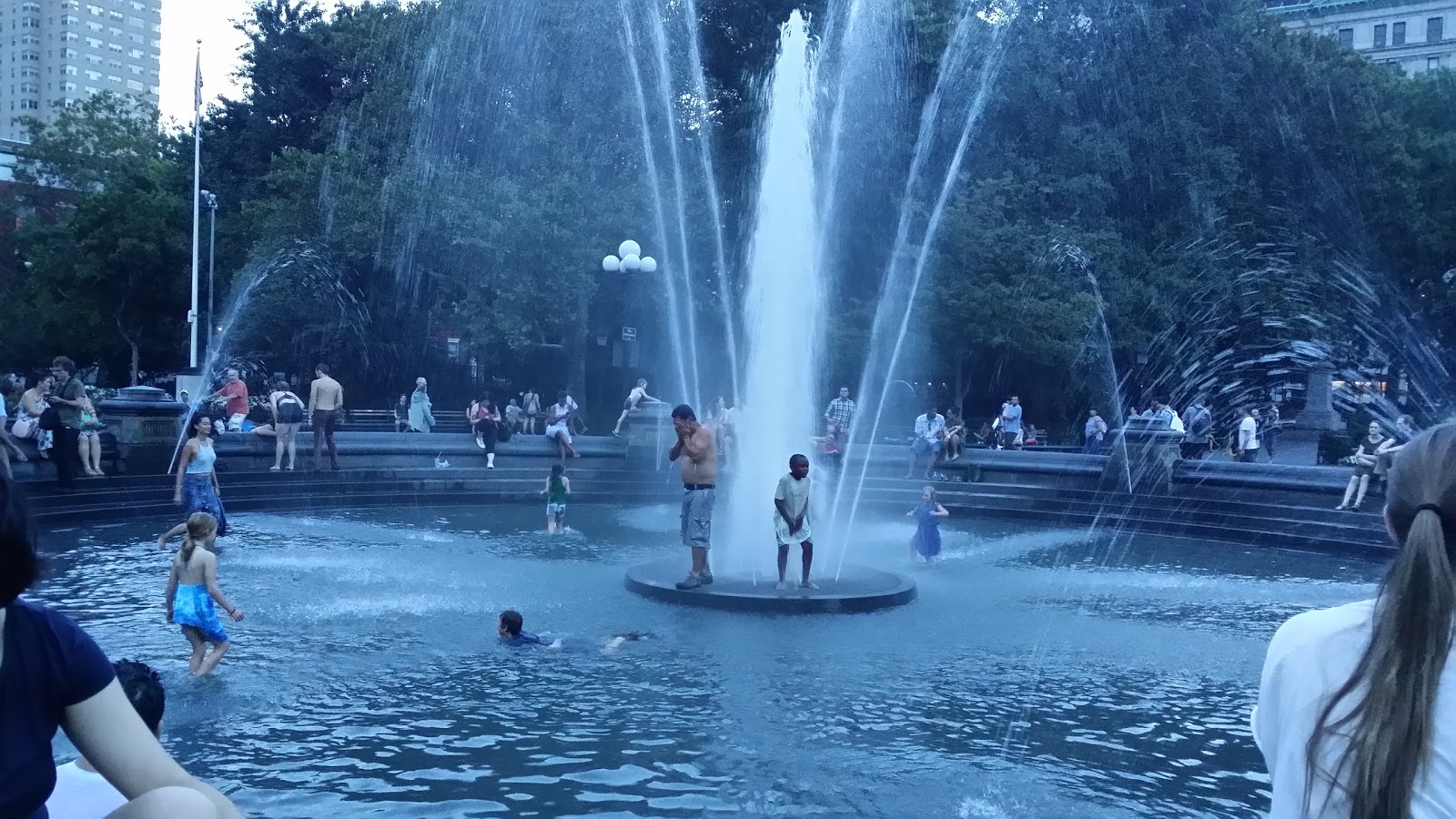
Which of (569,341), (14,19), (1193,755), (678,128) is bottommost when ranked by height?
(1193,755)

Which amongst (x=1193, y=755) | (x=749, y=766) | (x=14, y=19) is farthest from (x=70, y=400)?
(x=14, y=19)

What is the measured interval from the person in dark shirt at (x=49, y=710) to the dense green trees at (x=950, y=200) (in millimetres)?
27672

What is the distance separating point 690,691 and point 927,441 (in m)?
14.9

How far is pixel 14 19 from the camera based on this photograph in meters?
147

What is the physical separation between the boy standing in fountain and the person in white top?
358 inches

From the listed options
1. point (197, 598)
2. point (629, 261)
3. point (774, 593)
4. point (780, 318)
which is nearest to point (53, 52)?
point (629, 261)

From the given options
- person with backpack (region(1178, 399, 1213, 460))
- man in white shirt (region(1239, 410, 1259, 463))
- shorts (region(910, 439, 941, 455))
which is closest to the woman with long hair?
shorts (region(910, 439, 941, 455))

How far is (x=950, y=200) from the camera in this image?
104 feet

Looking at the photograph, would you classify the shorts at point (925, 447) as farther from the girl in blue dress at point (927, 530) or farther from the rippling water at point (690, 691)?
the rippling water at point (690, 691)

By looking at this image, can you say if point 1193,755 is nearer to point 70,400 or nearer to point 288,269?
point 70,400

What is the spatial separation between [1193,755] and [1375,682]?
18.2 feet

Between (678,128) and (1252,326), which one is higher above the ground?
(678,128)

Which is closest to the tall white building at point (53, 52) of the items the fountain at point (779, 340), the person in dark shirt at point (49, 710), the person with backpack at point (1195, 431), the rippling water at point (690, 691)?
the person with backpack at point (1195, 431)

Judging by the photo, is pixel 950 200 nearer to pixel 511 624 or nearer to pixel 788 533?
pixel 788 533
